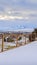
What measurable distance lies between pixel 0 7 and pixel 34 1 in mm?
1511

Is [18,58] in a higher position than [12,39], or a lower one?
lower

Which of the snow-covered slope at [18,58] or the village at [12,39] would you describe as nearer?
the snow-covered slope at [18,58]

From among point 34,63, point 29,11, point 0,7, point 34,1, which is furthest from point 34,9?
point 34,63

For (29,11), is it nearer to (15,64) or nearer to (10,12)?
(10,12)

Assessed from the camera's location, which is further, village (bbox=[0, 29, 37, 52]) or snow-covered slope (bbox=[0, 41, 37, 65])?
village (bbox=[0, 29, 37, 52])

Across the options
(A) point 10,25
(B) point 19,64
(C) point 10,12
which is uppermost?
(C) point 10,12

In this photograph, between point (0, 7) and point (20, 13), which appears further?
point (20, 13)

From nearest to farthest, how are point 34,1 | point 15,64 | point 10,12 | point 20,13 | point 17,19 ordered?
point 15,64
point 34,1
point 10,12
point 20,13
point 17,19

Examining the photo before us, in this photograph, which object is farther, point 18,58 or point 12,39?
point 12,39

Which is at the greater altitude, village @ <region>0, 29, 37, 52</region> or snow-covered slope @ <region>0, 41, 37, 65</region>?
village @ <region>0, 29, 37, 52</region>

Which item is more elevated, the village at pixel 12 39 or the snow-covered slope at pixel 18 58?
the village at pixel 12 39

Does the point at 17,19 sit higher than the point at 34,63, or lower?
higher

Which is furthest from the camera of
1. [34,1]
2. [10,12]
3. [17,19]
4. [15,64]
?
[17,19]

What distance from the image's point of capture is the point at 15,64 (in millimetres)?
2961
